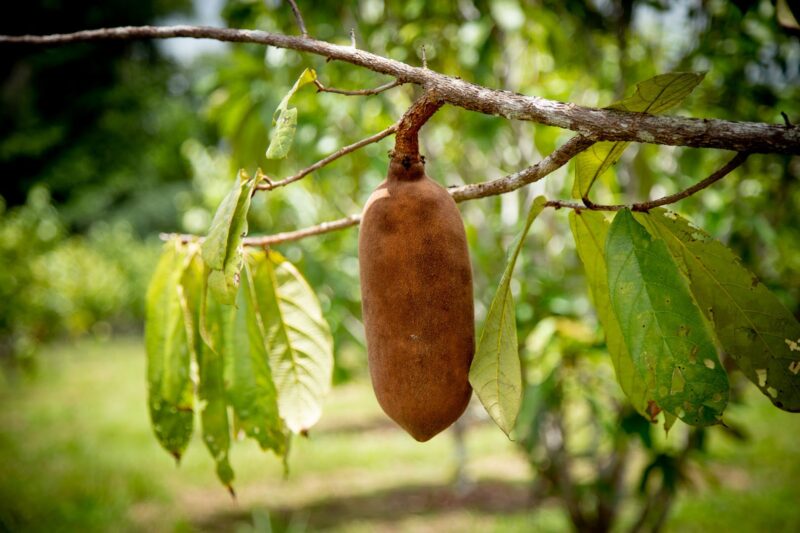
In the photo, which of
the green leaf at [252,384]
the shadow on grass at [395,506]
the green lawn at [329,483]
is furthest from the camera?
the shadow on grass at [395,506]

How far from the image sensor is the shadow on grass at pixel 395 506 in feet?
12.6

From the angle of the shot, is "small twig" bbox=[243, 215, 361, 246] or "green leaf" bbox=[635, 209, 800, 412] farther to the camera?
"small twig" bbox=[243, 215, 361, 246]

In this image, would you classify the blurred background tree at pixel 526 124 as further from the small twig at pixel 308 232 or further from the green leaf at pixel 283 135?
the green leaf at pixel 283 135

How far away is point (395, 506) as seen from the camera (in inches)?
161

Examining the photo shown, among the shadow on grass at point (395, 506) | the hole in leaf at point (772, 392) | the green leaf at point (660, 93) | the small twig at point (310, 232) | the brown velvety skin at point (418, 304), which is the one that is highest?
the green leaf at point (660, 93)

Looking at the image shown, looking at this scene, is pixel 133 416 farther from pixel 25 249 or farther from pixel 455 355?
pixel 455 355

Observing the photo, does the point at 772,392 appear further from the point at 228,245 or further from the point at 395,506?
the point at 395,506

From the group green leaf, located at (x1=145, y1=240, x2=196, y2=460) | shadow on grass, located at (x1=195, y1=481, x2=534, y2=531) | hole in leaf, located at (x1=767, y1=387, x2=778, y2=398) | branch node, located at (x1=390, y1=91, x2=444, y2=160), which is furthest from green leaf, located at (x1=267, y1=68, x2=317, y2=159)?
shadow on grass, located at (x1=195, y1=481, x2=534, y2=531)

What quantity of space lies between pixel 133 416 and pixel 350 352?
3506mm

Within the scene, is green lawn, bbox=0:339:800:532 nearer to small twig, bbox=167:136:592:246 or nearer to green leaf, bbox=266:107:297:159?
small twig, bbox=167:136:592:246

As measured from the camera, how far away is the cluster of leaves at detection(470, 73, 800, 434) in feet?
2.29

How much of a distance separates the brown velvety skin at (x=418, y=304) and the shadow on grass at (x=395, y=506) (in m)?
3.23

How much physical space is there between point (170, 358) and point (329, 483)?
3.76 meters

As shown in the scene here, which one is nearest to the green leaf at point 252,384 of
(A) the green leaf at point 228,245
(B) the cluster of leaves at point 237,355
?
(B) the cluster of leaves at point 237,355
